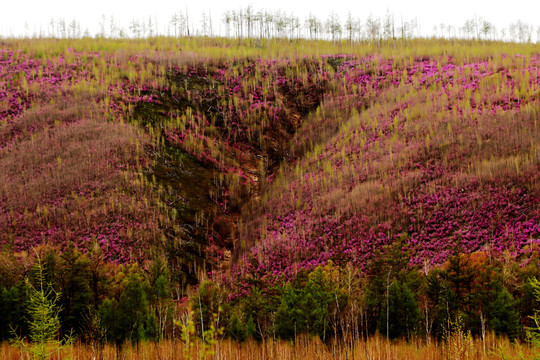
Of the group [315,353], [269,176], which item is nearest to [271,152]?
[269,176]

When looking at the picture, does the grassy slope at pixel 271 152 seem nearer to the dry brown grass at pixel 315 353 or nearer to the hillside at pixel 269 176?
the hillside at pixel 269 176

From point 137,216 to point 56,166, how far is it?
28.8 feet

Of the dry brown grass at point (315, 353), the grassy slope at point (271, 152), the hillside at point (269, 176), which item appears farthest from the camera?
the grassy slope at point (271, 152)

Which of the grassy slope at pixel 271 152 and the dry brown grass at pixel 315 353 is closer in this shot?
the dry brown grass at pixel 315 353

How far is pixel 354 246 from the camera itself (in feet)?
87.4

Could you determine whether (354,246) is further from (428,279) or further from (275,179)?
(275,179)

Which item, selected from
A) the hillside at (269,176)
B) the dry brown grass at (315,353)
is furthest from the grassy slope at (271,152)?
the dry brown grass at (315,353)

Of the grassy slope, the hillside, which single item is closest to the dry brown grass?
the hillside

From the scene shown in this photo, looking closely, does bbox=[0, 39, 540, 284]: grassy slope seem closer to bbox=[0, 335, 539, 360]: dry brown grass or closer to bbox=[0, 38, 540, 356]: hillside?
bbox=[0, 38, 540, 356]: hillside

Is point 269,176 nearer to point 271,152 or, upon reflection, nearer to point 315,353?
point 271,152

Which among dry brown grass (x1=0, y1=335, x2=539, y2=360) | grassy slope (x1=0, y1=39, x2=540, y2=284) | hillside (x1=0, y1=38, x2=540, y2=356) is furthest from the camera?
grassy slope (x1=0, y1=39, x2=540, y2=284)

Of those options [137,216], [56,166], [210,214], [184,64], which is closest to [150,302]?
[137,216]

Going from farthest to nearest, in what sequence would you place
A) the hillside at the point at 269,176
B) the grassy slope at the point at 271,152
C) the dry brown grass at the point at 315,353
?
1. the grassy slope at the point at 271,152
2. the hillside at the point at 269,176
3. the dry brown grass at the point at 315,353

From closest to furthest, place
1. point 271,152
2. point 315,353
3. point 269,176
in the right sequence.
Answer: point 315,353 → point 269,176 → point 271,152
